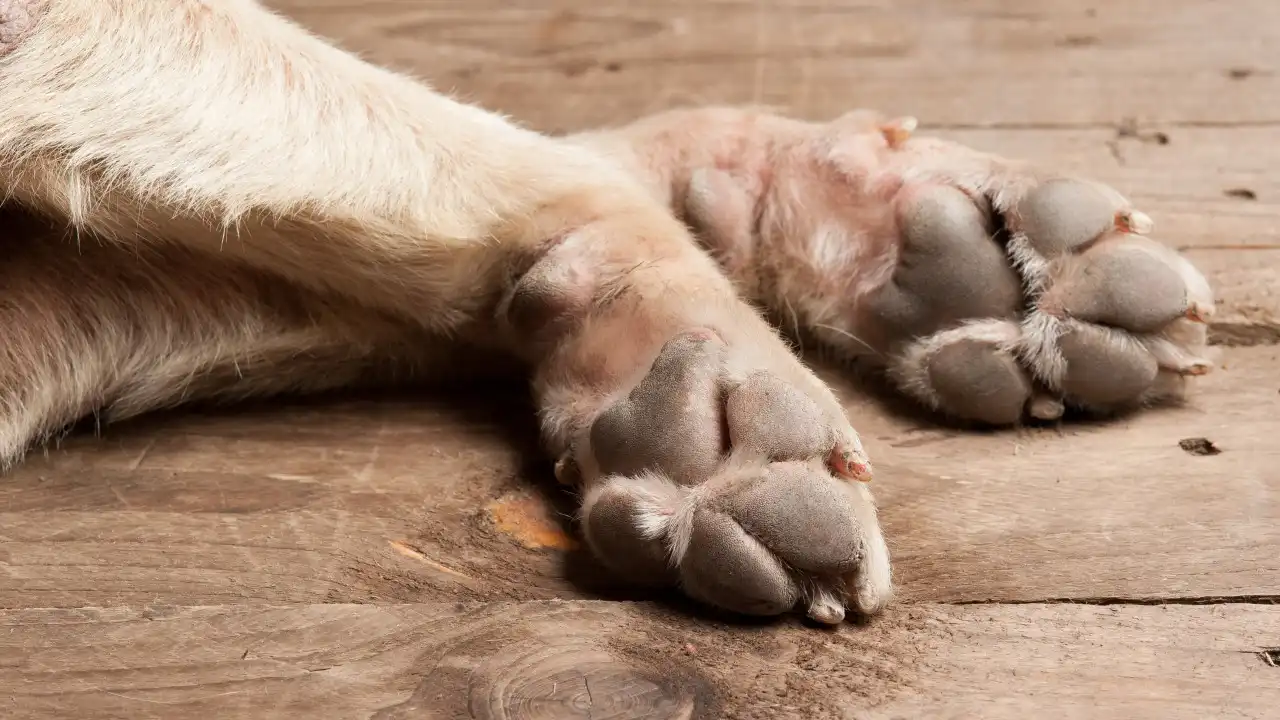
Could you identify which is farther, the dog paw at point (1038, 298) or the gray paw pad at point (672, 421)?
the dog paw at point (1038, 298)

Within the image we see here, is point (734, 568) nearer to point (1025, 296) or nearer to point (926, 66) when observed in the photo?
point (1025, 296)

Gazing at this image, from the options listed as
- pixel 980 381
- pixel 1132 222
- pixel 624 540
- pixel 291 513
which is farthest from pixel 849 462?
pixel 291 513

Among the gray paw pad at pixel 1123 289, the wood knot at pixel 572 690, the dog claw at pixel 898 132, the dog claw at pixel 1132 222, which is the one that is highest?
the dog claw at pixel 898 132

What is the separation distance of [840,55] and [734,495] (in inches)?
55.5

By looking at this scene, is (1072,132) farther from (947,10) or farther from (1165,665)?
(1165,665)

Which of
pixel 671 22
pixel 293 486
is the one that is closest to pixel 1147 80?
pixel 671 22

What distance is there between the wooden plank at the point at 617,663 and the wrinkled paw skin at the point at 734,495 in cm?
4

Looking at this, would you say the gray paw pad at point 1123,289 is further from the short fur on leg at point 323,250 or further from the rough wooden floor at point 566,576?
the short fur on leg at point 323,250

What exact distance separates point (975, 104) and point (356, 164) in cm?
116

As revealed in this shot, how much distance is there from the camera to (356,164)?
3.50ft

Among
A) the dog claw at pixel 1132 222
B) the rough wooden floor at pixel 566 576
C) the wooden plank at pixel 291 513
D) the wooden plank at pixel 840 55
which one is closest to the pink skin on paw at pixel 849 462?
the rough wooden floor at pixel 566 576

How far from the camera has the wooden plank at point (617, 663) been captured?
0.80 meters

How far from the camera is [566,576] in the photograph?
0.96 metres

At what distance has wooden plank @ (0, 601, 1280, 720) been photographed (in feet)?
2.64
